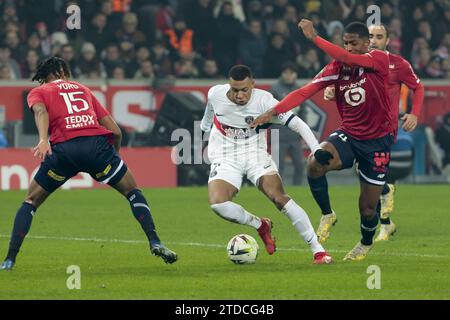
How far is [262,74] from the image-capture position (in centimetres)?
2675

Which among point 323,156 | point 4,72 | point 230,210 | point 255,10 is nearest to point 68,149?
point 230,210

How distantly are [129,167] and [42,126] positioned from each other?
11.4 metres

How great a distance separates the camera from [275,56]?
26.6 meters

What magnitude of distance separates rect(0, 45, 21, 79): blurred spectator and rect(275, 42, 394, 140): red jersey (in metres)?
12.5

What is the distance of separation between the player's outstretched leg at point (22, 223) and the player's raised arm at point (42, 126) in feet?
1.74

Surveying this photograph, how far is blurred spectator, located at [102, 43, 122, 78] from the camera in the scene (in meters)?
25.5

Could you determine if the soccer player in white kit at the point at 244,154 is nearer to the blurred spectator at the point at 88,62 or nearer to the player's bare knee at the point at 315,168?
the player's bare knee at the point at 315,168

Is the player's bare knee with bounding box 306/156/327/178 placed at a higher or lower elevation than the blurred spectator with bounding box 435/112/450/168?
higher

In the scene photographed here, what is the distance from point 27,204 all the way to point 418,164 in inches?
586

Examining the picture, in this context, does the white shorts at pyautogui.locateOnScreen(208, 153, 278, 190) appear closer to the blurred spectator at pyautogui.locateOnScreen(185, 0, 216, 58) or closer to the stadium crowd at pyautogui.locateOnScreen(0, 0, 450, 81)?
the stadium crowd at pyautogui.locateOnScreen(0, 0, 450, 81)

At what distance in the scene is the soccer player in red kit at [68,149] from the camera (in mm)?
12375

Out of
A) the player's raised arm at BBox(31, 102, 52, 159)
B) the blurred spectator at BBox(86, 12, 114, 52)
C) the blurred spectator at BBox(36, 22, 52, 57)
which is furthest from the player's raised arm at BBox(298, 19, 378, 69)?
the blurred spectator at BBox(86, 12, 114, 52)

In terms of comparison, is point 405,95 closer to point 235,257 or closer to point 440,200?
point 440,200
